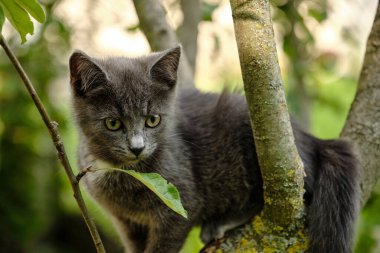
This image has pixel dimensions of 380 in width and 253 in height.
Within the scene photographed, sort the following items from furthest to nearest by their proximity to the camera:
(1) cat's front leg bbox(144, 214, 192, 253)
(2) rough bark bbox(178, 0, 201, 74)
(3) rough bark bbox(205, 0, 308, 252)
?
(2) rough bark bbox(178, 0, 201, 74)
(1) cat's front leg bbox(144, 214, 192, 253)
(3) rough bark bbox(205, 0, 308, 252)

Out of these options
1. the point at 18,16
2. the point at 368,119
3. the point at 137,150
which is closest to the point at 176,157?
the point at 137,150

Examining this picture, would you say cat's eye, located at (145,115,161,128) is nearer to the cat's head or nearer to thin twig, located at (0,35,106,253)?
the cat's head

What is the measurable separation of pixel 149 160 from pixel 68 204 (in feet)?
9.43

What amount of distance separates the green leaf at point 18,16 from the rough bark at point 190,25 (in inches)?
63.7

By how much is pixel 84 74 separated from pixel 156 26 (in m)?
0.68

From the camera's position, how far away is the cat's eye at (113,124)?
2467 millimetres

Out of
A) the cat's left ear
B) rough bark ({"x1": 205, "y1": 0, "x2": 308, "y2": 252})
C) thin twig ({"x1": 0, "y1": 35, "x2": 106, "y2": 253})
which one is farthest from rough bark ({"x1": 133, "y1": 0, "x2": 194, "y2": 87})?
thin twig ({"x1": 0, "y1": 35, "x2": 106, "y2": 253})

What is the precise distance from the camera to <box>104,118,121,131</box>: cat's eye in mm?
2467

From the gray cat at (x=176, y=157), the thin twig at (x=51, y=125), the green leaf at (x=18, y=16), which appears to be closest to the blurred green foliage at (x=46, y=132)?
the gray cat at (x=176, y=157)

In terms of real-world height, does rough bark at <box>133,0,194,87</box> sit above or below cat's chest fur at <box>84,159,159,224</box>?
above

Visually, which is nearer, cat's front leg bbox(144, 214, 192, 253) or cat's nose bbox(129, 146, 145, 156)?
cat's nose bbox(129, 146, 145, 156)

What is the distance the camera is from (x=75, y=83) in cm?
251

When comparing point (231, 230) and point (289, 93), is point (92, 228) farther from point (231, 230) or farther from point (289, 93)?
point (289, 93)

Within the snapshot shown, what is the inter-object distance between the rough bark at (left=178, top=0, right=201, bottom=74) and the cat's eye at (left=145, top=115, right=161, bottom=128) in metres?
0.90
